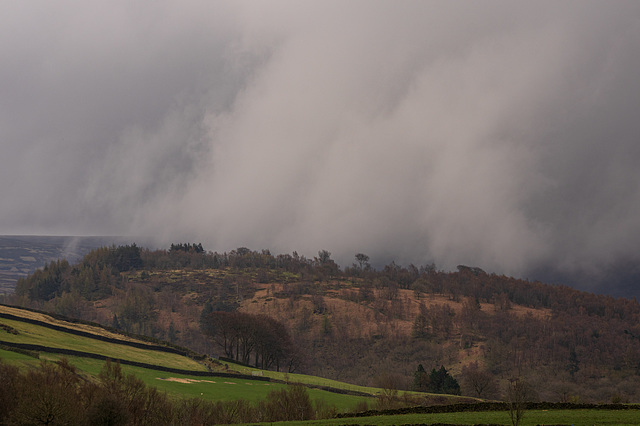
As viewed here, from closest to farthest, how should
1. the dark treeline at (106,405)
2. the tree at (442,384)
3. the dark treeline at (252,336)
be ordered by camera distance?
the dark treeline at (106,405)
the tree at (442,384)
the dark treeline at (252,336)

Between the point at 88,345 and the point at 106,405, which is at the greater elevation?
the point at 106,405

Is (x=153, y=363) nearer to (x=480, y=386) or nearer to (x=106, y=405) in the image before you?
(x=106, y=405)

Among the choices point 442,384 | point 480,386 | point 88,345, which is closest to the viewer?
point 88,345

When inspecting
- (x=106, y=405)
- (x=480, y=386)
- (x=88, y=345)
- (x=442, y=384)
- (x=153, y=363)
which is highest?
(x=106, y=405)

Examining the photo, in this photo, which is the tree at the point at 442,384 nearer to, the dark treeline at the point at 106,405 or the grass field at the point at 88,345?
the grass field at the point at 88,345

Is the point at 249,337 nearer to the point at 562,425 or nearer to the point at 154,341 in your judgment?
the point at 154,341

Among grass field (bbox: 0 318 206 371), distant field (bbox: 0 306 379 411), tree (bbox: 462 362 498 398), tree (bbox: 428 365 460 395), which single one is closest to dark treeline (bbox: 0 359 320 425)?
distant field (bbox: 0 306 379 411)

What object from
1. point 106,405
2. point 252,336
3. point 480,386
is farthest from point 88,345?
point 480,386

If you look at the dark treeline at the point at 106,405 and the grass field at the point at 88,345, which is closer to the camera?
the dark treeline at the point at 106,405

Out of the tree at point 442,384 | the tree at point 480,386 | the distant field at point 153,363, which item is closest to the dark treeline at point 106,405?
the distant field at point 153,363

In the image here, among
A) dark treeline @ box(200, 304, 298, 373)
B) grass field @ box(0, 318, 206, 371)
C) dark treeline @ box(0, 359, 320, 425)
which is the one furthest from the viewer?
dark treeline @ box(200, 304, 298, 373)

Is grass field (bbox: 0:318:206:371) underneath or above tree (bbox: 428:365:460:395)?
above

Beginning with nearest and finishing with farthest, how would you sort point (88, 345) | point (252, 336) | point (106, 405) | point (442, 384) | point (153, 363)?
point (106, 405), point (88, 345), point (153, 363), point (442, 384), point (252, 336)

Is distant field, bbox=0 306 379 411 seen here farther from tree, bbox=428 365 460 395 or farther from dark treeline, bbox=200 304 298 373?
Answer: dark treeline, bbox=200 304 298 373
